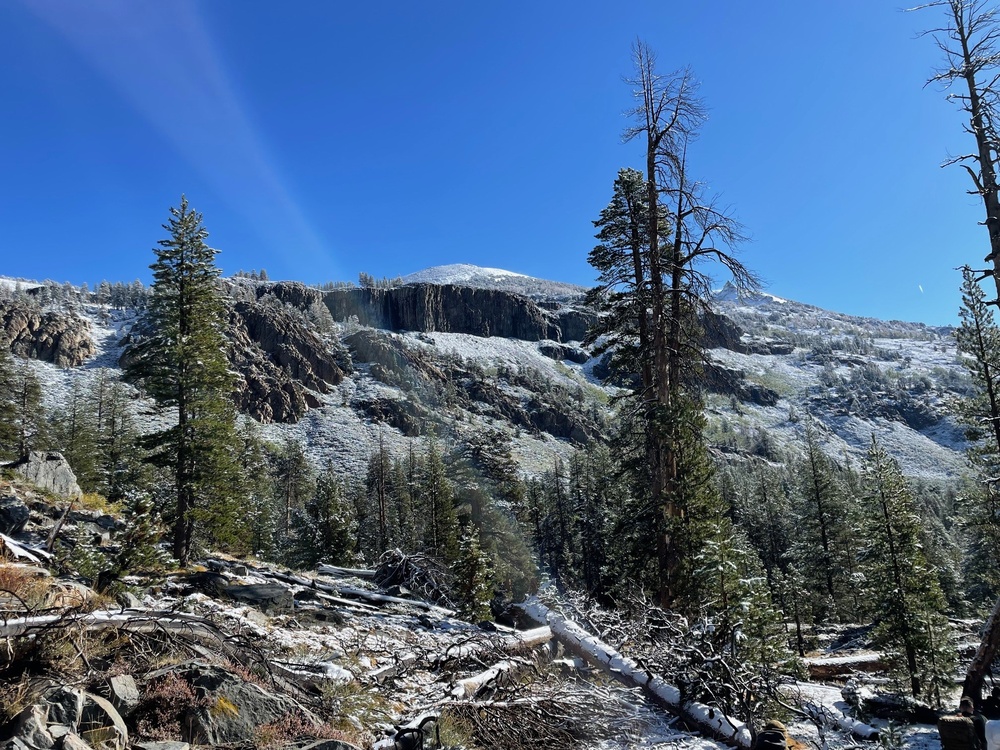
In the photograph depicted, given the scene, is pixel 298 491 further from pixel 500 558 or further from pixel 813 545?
pixel 813 545

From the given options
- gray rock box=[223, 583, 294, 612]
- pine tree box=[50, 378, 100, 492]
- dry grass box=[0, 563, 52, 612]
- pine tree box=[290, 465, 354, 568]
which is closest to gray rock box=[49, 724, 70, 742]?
dry grass box=[0, 563, 52, 612]

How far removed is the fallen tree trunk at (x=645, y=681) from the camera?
17.0ft

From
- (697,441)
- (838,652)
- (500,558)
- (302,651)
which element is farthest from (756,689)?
(500,558)

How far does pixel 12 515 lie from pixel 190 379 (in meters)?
5.69

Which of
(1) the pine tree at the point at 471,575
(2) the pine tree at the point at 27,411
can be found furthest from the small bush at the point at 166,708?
(2) the pine tree at the point at 27,411

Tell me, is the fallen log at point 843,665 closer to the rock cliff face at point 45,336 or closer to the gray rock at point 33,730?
the gray rock at point 33,730

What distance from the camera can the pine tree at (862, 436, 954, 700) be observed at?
15406mm

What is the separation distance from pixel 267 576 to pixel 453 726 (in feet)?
31.9

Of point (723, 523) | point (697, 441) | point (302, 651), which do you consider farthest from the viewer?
point (697, 441)

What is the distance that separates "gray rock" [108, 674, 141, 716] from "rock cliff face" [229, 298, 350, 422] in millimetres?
116153

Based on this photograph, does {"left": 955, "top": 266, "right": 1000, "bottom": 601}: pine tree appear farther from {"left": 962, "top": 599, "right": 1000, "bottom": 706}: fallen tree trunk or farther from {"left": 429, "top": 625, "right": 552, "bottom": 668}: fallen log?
{"left": 429, "top": 625, "right": 552, "bottom": 668}: fallen log

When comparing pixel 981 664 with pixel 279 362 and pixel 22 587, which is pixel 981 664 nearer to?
pixel 22 587

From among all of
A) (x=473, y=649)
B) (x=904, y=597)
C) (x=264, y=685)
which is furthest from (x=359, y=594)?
(x=904, y=597)

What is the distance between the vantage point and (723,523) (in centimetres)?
1079
